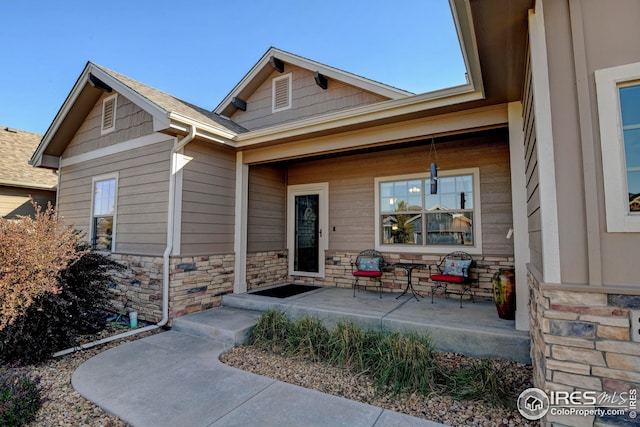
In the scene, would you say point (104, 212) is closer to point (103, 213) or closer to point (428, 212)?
point (103, 213)

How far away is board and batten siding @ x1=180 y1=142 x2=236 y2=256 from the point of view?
16.6ft

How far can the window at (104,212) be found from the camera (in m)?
6.03

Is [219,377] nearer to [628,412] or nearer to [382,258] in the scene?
[628,412]

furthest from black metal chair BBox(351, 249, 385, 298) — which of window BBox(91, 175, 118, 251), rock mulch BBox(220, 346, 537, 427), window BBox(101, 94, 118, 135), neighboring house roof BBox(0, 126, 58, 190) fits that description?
neighboring house roof BBox(0, 126, 58, 190)

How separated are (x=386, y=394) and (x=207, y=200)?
4075 millimetres

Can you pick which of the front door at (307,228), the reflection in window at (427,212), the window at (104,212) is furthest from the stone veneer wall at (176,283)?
the reflection in window at (427,212)

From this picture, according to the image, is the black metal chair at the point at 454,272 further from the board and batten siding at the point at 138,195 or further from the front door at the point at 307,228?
the board and batten siding at the point at 138,195

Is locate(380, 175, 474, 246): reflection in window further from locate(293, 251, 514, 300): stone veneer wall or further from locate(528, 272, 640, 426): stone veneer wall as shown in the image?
locate(528, 272, 640, 426): stone veneer wall

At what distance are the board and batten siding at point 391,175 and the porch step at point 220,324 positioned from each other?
243cm

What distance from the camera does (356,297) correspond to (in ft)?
17.4

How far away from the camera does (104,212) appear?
6191mm

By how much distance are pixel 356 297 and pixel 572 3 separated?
440 cm

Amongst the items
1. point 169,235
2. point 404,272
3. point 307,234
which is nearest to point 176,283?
point 169,235

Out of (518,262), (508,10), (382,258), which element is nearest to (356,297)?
(382,258)
